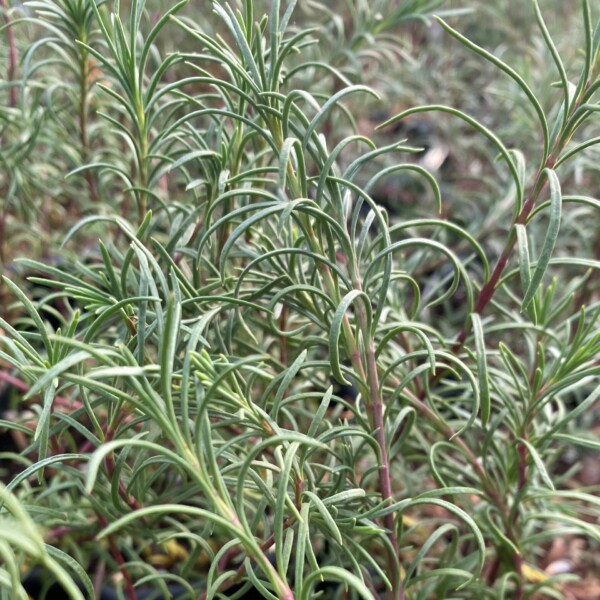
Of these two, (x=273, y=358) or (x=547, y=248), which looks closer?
(x=547, y=248)

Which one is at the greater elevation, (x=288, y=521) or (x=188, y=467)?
(x=188, y=467)

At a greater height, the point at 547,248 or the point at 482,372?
the point at 547,248

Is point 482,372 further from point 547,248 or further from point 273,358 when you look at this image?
point 273,358

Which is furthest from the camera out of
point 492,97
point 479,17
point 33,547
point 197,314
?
point 479,17

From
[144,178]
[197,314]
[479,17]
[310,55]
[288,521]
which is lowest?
[288,521]

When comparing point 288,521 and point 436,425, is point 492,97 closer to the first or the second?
point 436,425

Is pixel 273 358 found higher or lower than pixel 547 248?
lower

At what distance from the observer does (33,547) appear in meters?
0.31

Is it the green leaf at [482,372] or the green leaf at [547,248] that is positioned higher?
the green leaf at [547,248]

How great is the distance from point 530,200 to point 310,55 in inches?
31.9

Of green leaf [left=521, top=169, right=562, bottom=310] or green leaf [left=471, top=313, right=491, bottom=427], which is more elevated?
green leaf [left=521, top=169, right=562, bottom=310]

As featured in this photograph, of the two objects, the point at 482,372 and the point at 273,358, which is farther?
the point at 273,358

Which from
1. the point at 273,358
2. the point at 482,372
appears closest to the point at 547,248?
the point at 482,372

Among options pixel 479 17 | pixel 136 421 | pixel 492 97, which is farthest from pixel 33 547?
pixel 479 17
